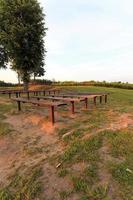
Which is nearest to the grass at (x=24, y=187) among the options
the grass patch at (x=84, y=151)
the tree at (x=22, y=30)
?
the grass patch at (x=84, y=151)

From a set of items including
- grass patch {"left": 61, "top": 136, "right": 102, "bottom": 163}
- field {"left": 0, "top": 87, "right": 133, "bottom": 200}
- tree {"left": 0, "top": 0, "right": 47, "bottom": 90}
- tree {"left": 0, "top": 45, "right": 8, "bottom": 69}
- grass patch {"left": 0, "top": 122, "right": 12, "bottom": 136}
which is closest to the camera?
field {"left": 0, "top": 87, "right": 133, "bottom": 200}

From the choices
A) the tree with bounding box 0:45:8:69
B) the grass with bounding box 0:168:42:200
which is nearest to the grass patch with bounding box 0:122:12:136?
the grass with bounding box 0:168:42:200

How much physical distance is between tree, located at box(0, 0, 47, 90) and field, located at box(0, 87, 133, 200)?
1486 cm

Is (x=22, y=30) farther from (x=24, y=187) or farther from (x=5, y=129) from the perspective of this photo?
(x=24, y=187)

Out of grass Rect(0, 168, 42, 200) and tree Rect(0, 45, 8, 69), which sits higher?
tree Rect(0, 45, 8, 69)

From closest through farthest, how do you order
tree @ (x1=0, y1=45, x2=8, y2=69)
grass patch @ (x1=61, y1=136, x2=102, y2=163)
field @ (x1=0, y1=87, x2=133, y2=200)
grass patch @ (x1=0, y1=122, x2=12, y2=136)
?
1. field @ (x1=0, y1=87, x2=133, y2=200)
2. grass patch @ (x1=61, y1=136, x2=102, y2=163)
3. grass patch @ (x1=0, y1=122, x2=12, y2=136)
4. tree @ (x1=0, y1=45, x2=8, y2=69)

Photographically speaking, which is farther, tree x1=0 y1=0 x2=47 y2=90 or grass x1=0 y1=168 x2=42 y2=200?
tree x1=0 y1=0 x2=47 y2=90

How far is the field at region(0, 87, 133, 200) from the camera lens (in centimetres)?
342

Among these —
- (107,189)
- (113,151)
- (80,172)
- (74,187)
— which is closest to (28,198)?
(74,187)

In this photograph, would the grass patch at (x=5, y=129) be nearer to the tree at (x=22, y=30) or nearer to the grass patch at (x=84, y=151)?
the grass patch at (x=84, y=151)

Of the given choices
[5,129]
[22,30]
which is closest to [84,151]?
[5,129]

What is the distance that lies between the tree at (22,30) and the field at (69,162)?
14.9 m

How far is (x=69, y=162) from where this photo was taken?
4.18m

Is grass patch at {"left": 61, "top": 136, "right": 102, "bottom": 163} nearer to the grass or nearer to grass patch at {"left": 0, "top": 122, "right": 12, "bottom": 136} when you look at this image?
the grass
